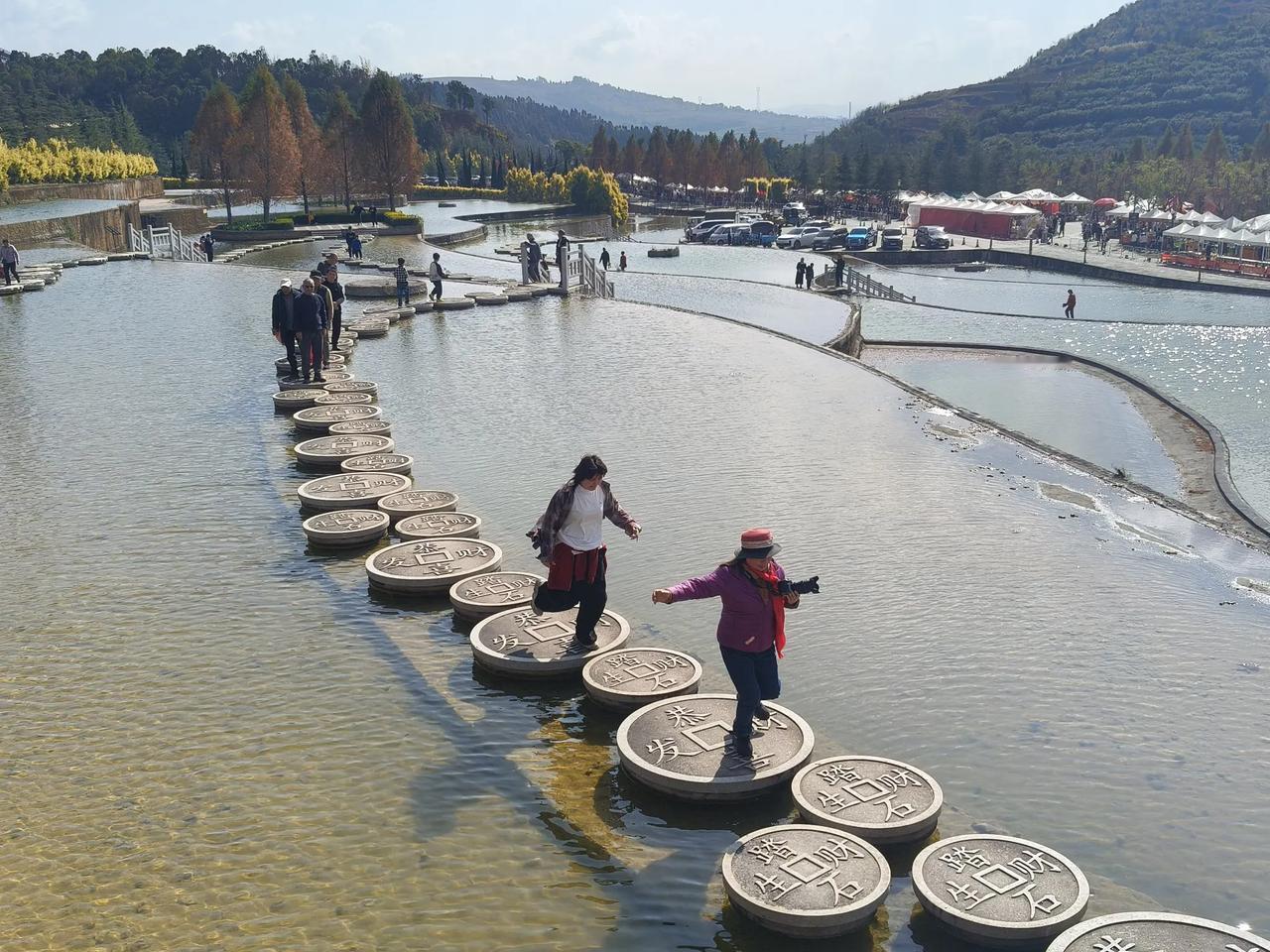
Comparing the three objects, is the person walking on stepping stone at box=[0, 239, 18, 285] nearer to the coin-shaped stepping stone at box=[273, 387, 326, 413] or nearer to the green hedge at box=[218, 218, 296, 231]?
the coin-shaped stepping stone at box=[273, 387, 326, 413]

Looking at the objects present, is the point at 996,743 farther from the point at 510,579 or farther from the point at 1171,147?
the point at 1171,147

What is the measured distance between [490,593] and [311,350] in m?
8.13

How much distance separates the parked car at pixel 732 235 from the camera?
60.2 metres

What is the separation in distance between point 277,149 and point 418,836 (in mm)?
47794

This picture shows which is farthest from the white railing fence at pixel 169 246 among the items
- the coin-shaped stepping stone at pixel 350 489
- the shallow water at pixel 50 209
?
the coin-shaped stepping stone at pixel 350 489

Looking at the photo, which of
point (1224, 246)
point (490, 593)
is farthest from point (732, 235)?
point (490, 593)

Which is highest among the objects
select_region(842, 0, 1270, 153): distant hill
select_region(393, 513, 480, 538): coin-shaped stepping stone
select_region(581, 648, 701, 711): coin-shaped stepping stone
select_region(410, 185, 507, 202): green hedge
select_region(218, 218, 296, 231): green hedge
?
select_region(842, 0, 1270, 153): distant hill

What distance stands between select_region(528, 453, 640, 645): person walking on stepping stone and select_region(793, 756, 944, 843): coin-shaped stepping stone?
1.96 meters

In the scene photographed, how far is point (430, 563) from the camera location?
8.55 metres

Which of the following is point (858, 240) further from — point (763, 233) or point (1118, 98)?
point (1118, 98)

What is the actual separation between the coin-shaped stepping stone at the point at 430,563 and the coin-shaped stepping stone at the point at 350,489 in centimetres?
109

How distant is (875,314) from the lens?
3566 cm

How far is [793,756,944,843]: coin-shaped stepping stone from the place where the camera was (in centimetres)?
535

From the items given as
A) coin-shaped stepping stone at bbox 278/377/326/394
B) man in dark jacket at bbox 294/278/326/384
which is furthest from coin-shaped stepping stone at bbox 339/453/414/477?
man in dark jacket at bbox 294/278/326/384
